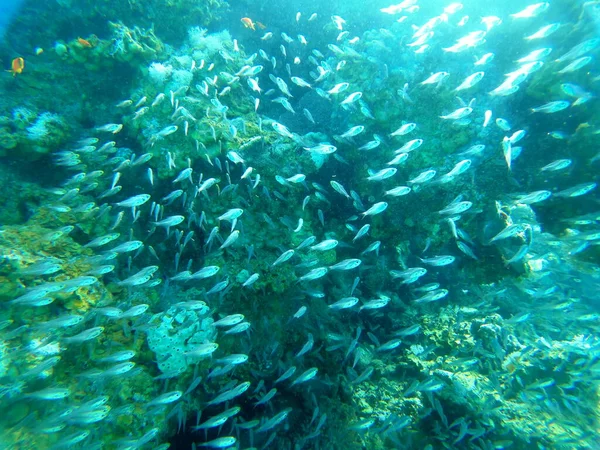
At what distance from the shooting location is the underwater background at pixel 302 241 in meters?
4.98

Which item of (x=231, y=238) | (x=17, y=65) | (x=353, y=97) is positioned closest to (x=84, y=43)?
(x=17, y=65)

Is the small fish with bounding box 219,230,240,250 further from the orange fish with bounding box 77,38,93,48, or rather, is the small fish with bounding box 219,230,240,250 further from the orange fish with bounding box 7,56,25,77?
the orange fish with bounding box 7,56,25,77

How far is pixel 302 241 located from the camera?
263 inches

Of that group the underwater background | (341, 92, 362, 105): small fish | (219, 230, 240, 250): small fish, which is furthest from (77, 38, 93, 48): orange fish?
(341, 92, 362, 105): small fish

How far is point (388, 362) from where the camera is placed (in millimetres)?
6574

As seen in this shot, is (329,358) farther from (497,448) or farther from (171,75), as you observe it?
(171,75)

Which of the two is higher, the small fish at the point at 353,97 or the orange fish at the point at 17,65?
the orange fish at the point at 17,65

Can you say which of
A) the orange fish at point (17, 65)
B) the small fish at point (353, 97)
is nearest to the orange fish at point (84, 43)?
the orange fish at point (17, 65)

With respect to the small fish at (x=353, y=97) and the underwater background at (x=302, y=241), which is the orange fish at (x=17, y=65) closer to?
the underwater background at (x=302, y=241)

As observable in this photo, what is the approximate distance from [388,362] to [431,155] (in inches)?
205

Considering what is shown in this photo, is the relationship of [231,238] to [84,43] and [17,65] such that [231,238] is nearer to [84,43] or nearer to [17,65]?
[84,43]

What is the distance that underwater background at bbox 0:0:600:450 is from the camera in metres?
4.98

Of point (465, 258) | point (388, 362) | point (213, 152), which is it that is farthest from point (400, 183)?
point (213, 152)

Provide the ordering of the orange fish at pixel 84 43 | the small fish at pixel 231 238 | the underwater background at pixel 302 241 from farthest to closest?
the orange fish at pixel 84 43 < the small fish at pixel 231 238 < the underwater background at pixel 302 241
